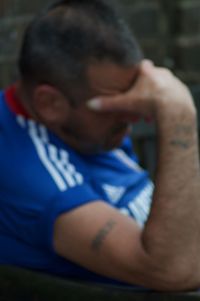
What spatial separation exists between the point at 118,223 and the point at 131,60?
47cm

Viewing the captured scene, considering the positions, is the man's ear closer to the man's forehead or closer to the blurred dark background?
the man's forehead

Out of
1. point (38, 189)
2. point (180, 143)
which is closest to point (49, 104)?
point (38, 189)

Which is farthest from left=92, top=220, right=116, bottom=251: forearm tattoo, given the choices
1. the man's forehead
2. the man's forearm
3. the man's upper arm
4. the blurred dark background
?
the blurred dark background

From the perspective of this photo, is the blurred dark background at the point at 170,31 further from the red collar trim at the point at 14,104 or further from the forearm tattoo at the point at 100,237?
the forearm tattoo at the point at 100,237

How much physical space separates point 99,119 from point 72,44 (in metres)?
0.24

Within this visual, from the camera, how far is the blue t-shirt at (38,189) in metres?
2.54

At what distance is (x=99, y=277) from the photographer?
2.66 metres

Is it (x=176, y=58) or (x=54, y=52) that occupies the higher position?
(x=54, y=52)

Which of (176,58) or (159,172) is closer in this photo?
(159,172)

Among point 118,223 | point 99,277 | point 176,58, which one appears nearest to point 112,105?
point 118,223

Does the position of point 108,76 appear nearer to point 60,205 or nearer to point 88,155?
point 88,155

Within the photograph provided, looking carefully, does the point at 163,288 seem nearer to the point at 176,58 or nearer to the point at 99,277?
the point at 99,277

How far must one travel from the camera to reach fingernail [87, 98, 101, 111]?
264 centimetres

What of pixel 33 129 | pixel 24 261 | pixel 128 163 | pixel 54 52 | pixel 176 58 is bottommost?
pixel 176 58
